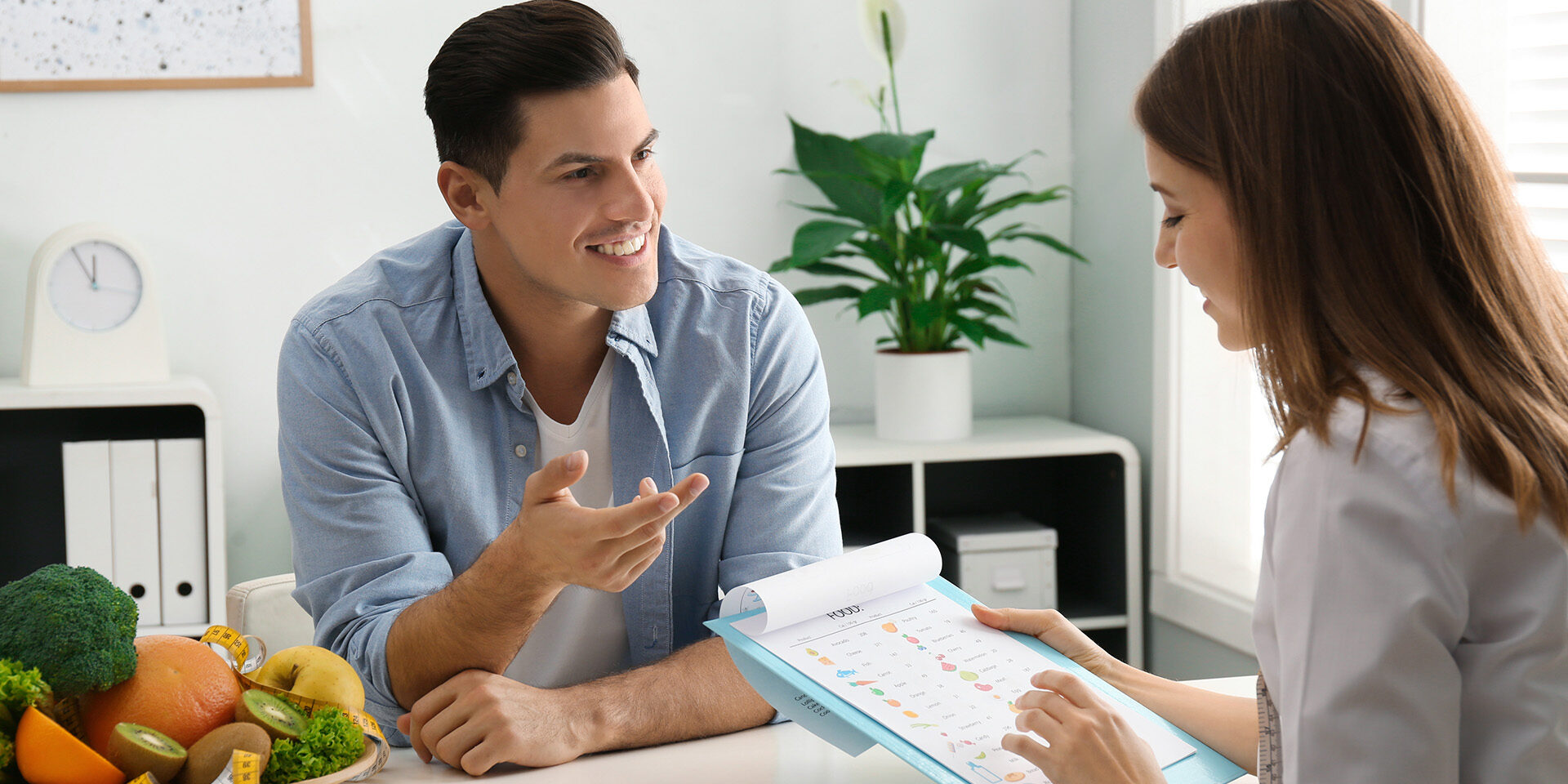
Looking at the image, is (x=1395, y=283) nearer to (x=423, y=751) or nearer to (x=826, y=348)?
(x=423, y=751)

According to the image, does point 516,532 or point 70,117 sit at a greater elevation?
point 70,117

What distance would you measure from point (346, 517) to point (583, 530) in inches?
15.8

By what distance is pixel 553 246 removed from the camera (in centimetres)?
143

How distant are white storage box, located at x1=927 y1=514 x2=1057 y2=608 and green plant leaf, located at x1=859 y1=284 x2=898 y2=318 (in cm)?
50

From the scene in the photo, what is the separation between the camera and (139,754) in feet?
2.79

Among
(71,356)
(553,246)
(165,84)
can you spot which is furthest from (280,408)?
(165,84)

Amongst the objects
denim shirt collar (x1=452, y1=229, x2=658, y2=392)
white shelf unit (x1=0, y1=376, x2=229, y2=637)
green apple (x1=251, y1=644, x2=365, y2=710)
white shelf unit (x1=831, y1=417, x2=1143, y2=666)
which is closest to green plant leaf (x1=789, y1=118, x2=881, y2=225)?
white shelf unit (x1=831, y1=417, x2=1143, y2=666)

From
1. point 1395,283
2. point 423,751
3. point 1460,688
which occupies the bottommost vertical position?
point 423,751

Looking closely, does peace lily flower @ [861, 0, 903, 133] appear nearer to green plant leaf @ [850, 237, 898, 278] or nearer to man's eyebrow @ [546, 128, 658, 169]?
green plant leaf @ [850, 237, 898, 278]

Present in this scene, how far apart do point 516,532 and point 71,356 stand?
5.09ft

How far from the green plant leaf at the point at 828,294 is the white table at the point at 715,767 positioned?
1.45 metres

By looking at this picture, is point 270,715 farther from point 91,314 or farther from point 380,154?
point 380,154

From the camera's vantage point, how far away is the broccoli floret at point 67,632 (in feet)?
2.76

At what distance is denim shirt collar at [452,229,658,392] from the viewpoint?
4.77 ft
